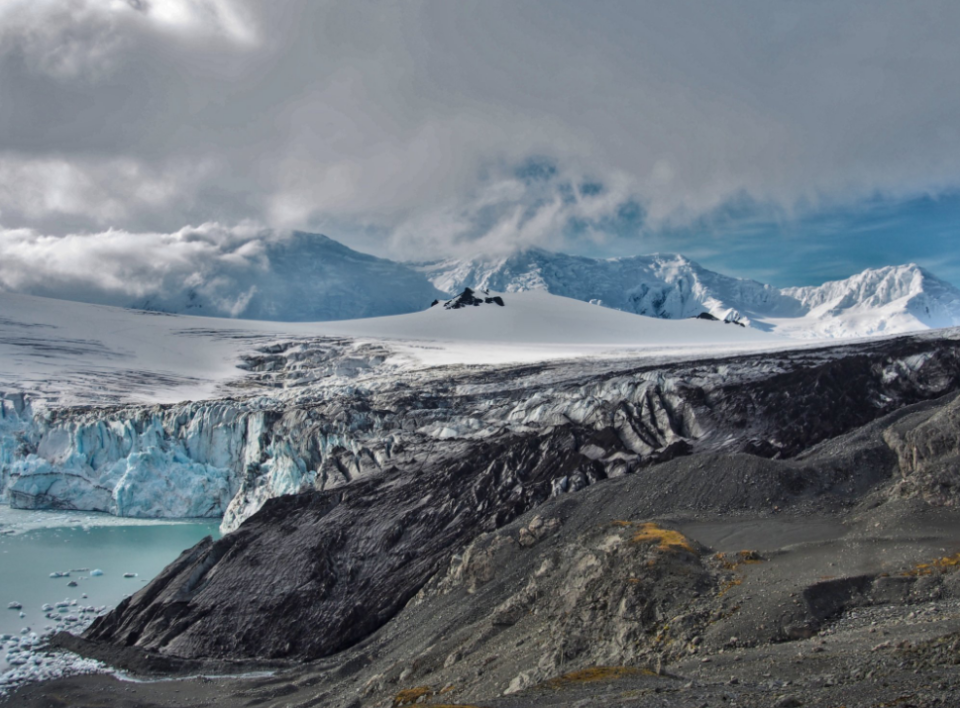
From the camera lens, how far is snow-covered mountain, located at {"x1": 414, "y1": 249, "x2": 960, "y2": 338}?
129m

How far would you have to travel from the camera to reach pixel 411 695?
34.0ft

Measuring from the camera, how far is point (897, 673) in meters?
6.44

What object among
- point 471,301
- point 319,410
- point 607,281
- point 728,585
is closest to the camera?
point 728,585

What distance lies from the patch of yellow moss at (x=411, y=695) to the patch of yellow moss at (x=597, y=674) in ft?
8.80

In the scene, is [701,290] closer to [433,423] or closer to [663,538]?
[433,423]

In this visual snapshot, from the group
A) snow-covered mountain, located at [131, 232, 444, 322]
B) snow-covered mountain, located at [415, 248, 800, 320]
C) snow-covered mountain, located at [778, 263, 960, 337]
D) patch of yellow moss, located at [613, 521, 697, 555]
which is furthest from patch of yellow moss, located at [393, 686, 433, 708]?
snow-covered mountain, located at [778, 263, 960, 337]

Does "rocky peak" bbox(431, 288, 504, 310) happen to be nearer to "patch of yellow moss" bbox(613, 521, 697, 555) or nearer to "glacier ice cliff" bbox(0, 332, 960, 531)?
"glacier ice cliff" bbox(0, 332, 960, 531)

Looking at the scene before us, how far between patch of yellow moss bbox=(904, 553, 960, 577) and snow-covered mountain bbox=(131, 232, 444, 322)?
311 ft

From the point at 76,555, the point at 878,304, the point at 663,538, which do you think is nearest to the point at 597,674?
the point at 663,538

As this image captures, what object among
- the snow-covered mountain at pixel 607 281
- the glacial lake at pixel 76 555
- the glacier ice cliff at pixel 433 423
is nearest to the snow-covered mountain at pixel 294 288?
the snow-covered mountain at pixel 607 281

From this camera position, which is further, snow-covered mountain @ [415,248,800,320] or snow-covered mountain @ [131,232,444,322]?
snow-covered mountain @ [415,248,800,320]

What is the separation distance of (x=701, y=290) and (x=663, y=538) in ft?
452

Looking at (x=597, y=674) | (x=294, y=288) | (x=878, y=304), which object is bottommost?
(x=597, y=674)

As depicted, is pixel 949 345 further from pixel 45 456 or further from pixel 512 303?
pixel 512 303
